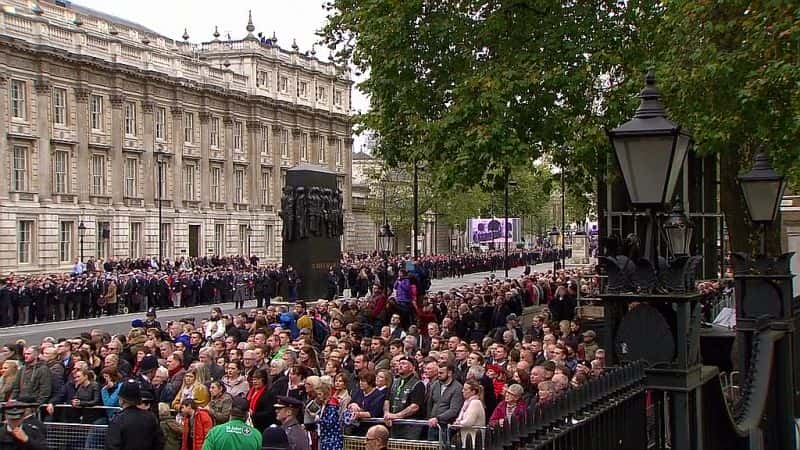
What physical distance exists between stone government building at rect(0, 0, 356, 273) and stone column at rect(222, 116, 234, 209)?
113 millimetres

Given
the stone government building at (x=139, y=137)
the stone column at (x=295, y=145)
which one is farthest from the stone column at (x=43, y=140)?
the stone column at (x=295, y=145)

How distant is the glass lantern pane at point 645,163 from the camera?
5750mm

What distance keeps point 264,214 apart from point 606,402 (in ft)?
235

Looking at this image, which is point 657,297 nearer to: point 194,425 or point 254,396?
point 194,425

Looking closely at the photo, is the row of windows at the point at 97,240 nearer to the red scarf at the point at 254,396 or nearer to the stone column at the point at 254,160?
the stone column at the point at 254,160

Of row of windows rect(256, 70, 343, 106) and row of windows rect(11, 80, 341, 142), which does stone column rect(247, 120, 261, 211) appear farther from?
row of windows rect(256, 70, 343, 106)

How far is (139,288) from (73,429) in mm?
31151

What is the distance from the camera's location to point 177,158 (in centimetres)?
6500

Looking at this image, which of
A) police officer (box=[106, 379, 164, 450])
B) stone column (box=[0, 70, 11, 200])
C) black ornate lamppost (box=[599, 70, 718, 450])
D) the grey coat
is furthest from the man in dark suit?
stone column (box=[0, 70, 11, 200])

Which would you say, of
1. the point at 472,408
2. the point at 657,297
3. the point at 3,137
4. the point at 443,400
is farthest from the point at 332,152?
the point at 657,297

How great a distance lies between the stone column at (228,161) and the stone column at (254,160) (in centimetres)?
273

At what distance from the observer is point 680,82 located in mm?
18078

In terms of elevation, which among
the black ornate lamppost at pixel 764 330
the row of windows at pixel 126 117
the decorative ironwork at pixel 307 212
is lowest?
the black ornate lamppost at pixel 764 330

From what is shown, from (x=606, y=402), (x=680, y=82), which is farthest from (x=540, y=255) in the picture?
(x=606, y=402)
